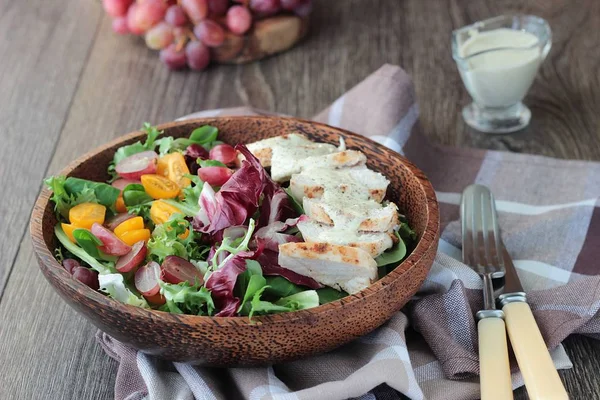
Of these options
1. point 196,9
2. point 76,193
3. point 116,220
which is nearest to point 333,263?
point 116,220

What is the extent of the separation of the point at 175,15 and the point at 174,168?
1.12 m

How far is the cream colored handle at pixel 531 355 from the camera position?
4.73 feet

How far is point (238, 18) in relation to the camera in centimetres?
293

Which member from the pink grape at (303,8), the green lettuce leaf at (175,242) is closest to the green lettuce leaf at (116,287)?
the green lettuce leaf at (175,242)

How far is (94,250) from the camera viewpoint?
170 centimetres

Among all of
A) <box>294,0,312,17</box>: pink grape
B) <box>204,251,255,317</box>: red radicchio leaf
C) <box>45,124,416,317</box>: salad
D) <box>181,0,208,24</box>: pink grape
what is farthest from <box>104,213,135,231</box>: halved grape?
<box>294,0,312,17</box>: pink grape

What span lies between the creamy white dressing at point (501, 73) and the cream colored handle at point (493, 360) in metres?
1.05

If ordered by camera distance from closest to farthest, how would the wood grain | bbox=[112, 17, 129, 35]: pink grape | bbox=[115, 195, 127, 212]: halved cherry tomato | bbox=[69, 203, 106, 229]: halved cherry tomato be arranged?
bbox=[69, 203, 106, 229]: halved cherry tomato, bbox=[115, 195, 127, 212]: halved cherry tomato, the wood grain, bbox=[112, 17, 129, 35]: pink grape

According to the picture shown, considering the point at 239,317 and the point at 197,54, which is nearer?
the point at 239,317

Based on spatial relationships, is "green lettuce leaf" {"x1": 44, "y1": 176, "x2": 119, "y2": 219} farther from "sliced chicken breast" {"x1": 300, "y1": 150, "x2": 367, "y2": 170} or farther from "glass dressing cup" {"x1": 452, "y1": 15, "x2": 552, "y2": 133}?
"glass dressing cup" {"x1": 452, "y1": 15, "x2": 552, "y2": 133}

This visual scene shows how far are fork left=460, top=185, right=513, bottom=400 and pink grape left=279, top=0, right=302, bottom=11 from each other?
47.1 inches

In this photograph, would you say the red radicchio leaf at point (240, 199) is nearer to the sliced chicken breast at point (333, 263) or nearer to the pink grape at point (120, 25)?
the sliced chicken breast at point (333, 263)

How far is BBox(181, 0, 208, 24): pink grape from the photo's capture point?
112 inches

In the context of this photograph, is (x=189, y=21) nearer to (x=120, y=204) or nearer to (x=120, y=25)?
(x=120, y=25)
